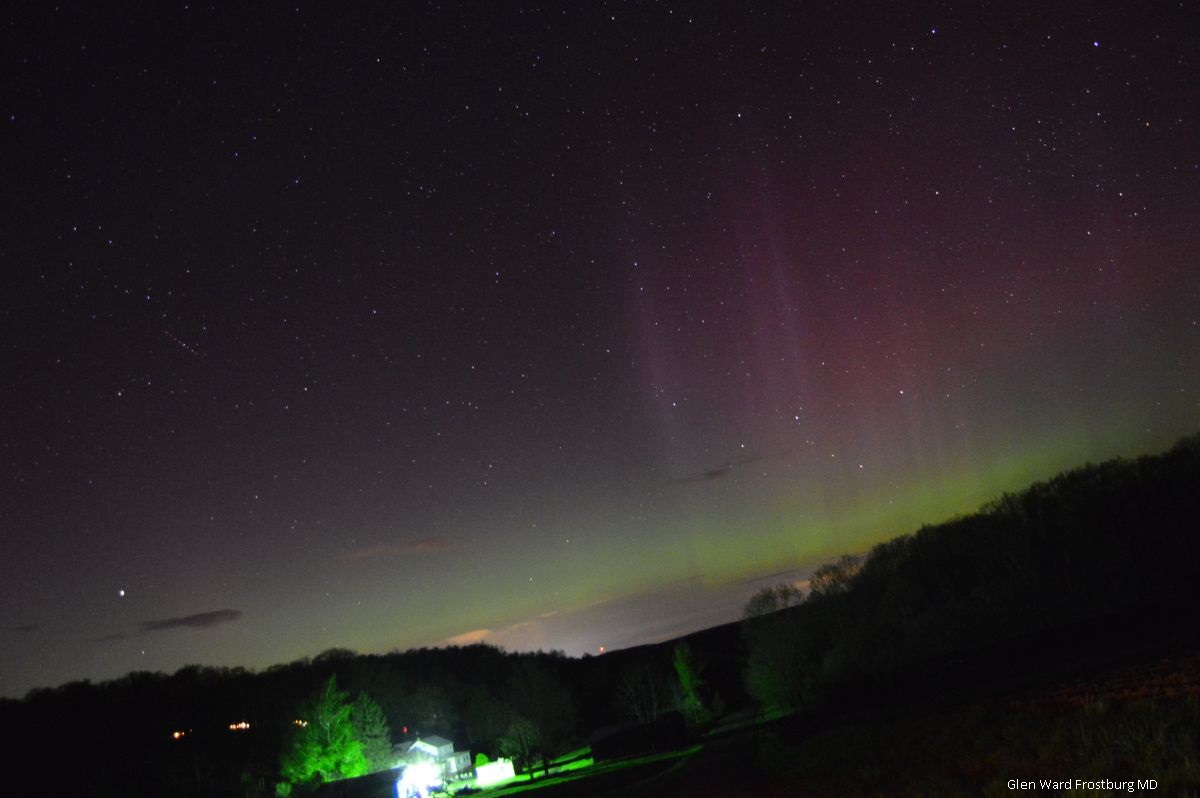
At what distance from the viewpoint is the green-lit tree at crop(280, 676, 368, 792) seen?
2219 inches

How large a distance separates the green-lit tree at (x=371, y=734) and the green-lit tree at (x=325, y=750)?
2192mm

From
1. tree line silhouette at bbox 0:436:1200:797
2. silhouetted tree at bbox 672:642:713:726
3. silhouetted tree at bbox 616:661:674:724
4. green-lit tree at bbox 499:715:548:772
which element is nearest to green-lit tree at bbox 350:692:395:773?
tree line silhouette at bbox 0:436:1200:797

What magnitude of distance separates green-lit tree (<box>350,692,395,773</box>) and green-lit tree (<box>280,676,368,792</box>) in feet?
7.19

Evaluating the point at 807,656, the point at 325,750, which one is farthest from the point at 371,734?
the point at 807,656

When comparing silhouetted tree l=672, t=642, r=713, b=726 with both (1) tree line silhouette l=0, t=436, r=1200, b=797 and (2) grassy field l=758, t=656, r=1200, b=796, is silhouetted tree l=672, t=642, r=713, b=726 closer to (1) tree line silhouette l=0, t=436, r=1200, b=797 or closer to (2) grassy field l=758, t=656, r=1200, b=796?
(1) tree line silhouette l=0, t=436, r=1200, b=797

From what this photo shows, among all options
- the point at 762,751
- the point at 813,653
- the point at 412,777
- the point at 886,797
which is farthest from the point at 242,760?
the point at 886,797

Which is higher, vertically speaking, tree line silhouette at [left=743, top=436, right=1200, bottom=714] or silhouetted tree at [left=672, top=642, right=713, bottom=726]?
tree line silhouette at [left=743, top=436, right=1200, bottom=714]

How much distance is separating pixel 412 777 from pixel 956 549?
46024 millimetres

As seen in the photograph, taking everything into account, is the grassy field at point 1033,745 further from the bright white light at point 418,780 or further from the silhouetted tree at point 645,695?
the silhouetted tree at point 645,695

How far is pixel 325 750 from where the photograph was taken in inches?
2235

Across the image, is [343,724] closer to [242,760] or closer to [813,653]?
[242,760]

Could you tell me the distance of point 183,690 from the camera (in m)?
73.8

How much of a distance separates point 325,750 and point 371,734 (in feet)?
18.7

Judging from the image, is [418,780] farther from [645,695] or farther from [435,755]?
[645,695]
